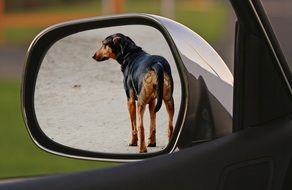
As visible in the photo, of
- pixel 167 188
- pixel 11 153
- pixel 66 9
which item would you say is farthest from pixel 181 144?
pixel 66 9

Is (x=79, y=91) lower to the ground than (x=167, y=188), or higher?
higher

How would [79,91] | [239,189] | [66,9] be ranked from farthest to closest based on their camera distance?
[66,9] → [79,91] → [239,189]

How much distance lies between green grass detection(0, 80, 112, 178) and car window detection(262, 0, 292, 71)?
287 inches

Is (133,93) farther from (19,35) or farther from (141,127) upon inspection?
(19,35)

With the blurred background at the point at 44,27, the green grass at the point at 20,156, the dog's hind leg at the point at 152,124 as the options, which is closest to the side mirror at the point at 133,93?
the dog's hind leg at the point at 152,124

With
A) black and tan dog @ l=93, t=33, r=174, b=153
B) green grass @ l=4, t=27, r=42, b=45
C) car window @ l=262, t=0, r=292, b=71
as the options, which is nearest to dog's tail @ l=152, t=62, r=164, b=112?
black and tan dog @ l=93, t=33, r=174, b=153

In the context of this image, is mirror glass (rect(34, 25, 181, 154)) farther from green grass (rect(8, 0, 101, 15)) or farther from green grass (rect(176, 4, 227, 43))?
green grass (rect(8, 0, 101, 15))

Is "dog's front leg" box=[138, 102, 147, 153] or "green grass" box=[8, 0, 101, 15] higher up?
"green grass" box=[8, 0, 101, 15]

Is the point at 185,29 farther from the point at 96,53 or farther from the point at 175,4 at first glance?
the point at 175,4

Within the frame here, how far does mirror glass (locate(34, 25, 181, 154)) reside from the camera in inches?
53.6

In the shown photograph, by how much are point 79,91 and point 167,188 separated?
0.21m

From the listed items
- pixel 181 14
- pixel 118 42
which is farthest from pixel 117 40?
pixel 181 14

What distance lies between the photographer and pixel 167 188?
1.37 metres

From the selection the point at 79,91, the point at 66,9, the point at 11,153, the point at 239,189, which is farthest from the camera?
the point at 66,9
